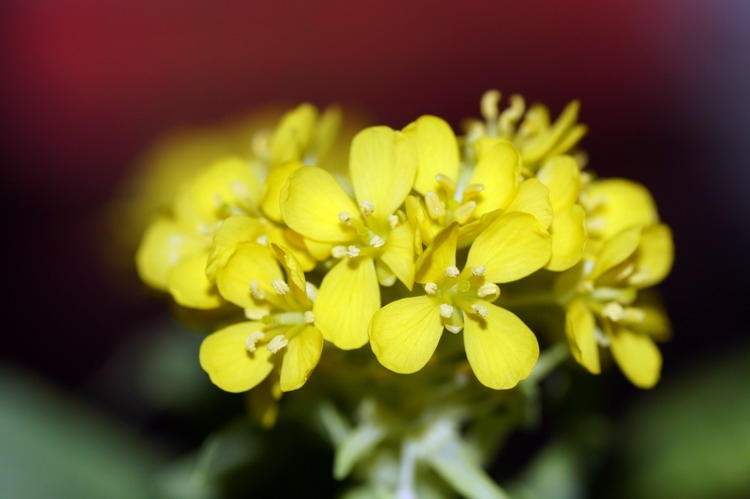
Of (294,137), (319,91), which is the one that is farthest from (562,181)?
(319,91)

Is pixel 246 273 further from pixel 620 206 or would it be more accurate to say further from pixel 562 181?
pixel 620 206

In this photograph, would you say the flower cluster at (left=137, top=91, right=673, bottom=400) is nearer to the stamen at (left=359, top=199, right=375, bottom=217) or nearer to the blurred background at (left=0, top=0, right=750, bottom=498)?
the stamen at (left=359, top=199, right=375, bottom=217)

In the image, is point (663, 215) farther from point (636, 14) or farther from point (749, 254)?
point (636, 14)

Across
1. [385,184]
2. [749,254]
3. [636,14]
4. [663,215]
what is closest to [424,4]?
[636,14]

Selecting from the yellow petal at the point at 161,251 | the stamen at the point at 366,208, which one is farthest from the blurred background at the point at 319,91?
the stamen at the point at 366,208

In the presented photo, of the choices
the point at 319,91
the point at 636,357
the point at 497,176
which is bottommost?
the point at 319,91
